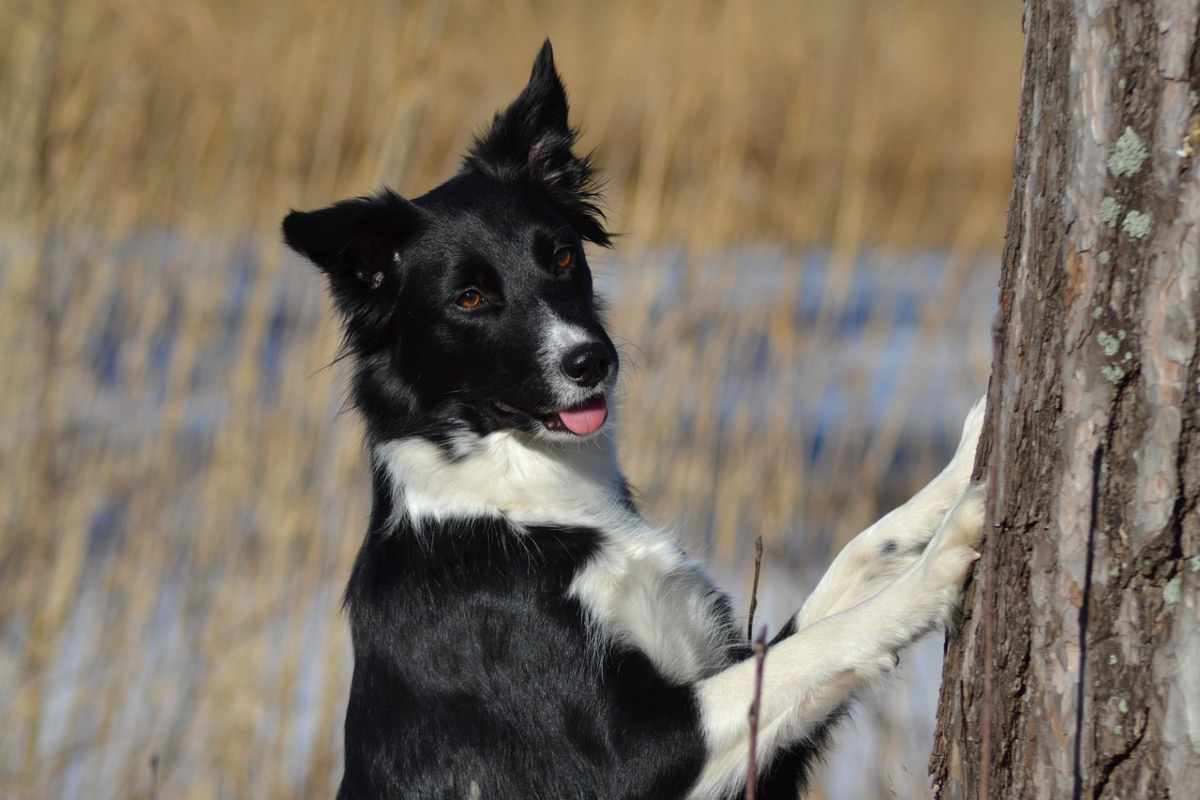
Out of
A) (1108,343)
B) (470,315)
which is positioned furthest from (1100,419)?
(470,315)

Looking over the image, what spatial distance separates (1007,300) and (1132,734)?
21.4 inches

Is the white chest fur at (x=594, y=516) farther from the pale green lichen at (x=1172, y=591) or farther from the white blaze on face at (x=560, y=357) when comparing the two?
the pale green lichen at (x=1172, y=591)

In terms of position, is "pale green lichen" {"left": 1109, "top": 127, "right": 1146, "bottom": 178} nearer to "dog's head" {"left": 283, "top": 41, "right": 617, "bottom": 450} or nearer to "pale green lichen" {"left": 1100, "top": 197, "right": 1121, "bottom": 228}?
"pale green lichen" {"left": 1100, "top": 197, "right": 1121, "bottom": 228}

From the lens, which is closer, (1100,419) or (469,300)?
(1100,419)

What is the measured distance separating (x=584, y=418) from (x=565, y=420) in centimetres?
4

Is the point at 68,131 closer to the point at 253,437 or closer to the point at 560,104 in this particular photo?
the point at 253,437

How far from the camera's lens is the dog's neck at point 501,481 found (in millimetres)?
2520

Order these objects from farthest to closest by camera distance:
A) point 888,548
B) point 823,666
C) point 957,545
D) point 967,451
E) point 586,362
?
point 586,362
point 888,548
point 967,451
point 823,666
point 957,545

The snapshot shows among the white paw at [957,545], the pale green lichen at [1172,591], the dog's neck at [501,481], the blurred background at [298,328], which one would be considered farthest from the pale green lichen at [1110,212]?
the blurred background at [298,328]

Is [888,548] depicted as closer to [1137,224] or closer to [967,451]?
[967,451]

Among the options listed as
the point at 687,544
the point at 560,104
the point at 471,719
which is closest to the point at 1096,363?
the point at 471,719

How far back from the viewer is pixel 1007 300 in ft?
5.45

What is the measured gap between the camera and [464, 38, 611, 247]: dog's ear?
288 centimetres

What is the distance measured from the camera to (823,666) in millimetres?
2098
